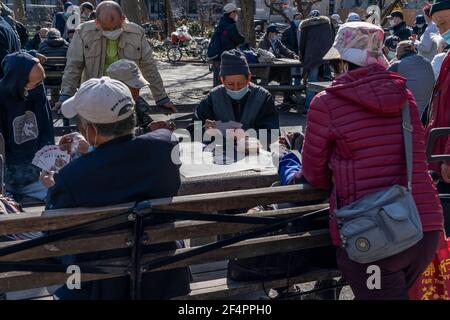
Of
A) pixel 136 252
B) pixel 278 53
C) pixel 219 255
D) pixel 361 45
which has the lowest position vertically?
pixel 278 53

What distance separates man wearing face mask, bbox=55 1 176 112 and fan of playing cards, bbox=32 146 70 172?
1.75 meters

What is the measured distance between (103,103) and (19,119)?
2029 millimetres

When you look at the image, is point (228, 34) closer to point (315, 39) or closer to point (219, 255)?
point (315, 39)

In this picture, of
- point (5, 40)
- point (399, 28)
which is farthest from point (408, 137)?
point (399, 28)

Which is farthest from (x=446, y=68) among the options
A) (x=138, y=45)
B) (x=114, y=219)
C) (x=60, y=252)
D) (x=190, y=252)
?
(x=138, y=45)

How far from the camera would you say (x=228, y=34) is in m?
11.0

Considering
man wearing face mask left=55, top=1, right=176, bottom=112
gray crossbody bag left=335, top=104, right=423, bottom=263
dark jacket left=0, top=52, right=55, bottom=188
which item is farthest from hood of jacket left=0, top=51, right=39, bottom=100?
gray crossbody bag left=335, top=104, right=423, bottom=263

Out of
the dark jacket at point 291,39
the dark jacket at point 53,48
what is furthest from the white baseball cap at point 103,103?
the dark jacket at point 291,39

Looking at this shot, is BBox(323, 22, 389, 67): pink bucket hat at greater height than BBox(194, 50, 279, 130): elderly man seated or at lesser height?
greater

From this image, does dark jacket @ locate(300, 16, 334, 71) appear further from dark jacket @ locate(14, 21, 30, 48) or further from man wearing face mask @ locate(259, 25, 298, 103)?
dark jacket @ locate(14, 21, 30, 48)

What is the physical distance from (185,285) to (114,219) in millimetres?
516

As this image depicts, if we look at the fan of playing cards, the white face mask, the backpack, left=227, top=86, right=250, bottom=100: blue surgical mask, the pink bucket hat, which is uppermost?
the pink bucket hat

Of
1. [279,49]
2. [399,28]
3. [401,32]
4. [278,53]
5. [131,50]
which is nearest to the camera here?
[131,50]

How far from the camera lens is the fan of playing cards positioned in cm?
365
